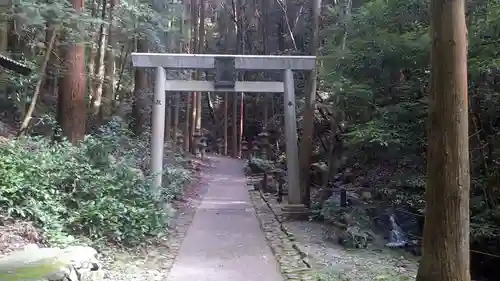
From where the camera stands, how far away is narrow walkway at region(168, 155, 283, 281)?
6523mm

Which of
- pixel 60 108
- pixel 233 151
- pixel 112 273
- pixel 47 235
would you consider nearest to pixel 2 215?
pixel 47 235

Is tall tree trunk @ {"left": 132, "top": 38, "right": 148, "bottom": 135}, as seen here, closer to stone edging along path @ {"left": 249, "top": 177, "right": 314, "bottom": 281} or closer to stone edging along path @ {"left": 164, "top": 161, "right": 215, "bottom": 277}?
stone edging along path @ {"left": 164, "top": 161, "right": 215, "bottom": 277}

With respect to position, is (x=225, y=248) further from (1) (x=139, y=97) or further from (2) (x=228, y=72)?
(1) (x=139, y=97)

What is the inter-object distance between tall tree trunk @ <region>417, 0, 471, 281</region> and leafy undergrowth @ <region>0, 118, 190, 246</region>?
4465 millimetres

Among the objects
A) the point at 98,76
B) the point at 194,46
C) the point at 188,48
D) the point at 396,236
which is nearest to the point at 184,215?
the point at 396,236

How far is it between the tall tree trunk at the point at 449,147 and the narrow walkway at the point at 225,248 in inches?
90.1

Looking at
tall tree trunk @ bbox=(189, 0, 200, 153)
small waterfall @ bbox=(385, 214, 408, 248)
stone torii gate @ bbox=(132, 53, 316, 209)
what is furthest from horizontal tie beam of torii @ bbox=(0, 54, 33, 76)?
tall tree trunk @ bbox=(189, 0, 200, 153)

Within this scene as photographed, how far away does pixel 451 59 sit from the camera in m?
4.67

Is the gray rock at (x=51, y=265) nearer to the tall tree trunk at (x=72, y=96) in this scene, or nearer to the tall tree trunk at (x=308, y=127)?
the tall tree trunk at (x=72, y=96)

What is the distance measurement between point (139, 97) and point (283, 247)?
35.4ft

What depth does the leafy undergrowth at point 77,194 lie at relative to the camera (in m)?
6.61

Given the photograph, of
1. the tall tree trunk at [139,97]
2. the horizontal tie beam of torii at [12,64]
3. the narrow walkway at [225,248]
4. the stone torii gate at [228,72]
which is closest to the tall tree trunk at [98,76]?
the tall tree trunk at [139,97]

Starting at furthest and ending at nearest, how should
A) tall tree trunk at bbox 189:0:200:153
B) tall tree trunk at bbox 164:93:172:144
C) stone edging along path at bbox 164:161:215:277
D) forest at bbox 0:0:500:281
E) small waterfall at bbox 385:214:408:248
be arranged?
1. tall tree trunk at bbox 189:0:200:153
2. tall tree trunk at bbox 164:93:172:144
3. small waterfall at bbox 385:214:408:248
4. stone edging along path at bbox 164:161:215:277
5. forest at bbox 0:0:500:281

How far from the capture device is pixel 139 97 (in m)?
17.4
